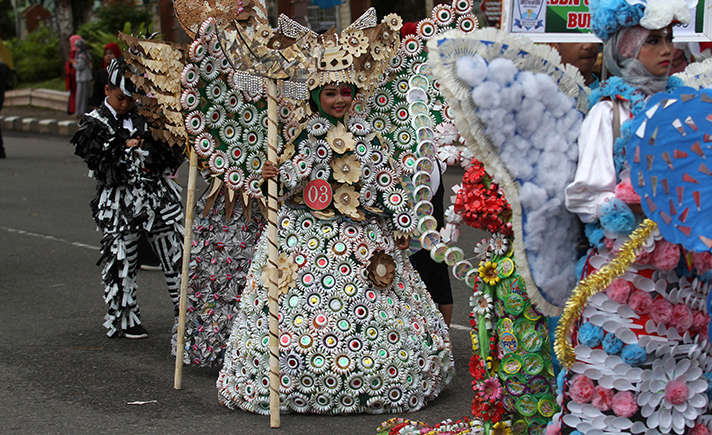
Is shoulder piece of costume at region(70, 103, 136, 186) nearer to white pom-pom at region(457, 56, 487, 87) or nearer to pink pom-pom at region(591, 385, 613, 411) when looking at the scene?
white pom-pom at region(457, 56, 487, 87)

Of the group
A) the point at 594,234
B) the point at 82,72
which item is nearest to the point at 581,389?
the point at 594,234

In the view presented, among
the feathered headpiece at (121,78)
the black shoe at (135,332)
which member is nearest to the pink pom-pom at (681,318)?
the feathered headpiece at (121,78)

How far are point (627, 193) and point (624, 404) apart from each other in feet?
2.21

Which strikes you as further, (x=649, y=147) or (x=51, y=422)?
(x=51, y=422)

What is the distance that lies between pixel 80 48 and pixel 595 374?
67.2 feet

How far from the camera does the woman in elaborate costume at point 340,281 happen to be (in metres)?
4.62

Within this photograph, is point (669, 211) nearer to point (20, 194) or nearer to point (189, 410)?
point (189, 410)

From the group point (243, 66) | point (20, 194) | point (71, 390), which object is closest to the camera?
point (243, 66)

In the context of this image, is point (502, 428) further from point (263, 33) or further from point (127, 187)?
point (127, 187)

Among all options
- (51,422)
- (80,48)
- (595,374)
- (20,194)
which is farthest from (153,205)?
(80,48)

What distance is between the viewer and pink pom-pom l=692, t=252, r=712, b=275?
3015 millimetres

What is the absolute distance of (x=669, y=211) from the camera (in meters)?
2.86

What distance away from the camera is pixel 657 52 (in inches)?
121

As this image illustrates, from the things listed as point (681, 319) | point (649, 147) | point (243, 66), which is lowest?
point (681, 319)
